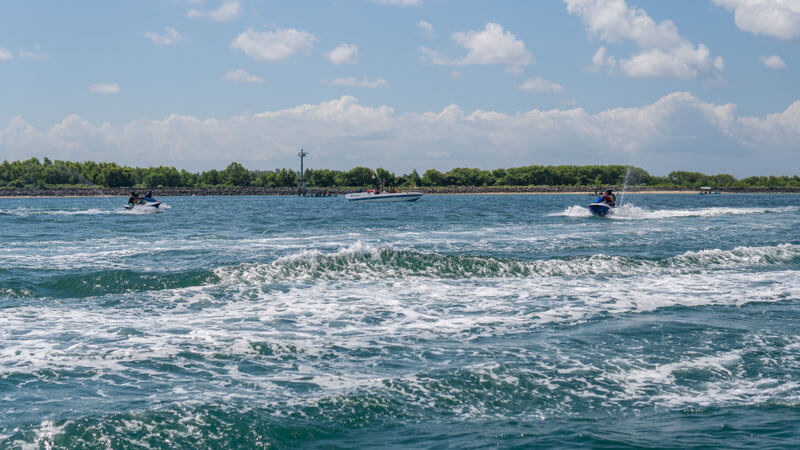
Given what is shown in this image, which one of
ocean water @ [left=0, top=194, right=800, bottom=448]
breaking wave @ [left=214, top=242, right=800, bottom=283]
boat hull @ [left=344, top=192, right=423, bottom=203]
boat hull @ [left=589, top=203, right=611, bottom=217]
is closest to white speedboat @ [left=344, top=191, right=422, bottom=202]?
Answer: boat hull @ [left=344, top=192, right=423, bottom=203]

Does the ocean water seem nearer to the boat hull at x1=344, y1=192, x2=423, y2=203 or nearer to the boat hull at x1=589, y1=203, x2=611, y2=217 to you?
the boat hull at x1=589, y1=203, x2=611, y2=217

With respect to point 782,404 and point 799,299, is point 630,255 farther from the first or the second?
point 782,404

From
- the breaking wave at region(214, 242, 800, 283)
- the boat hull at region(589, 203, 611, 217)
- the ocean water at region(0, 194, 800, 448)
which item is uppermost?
the boat hull at region(589, 203, 611, 217)

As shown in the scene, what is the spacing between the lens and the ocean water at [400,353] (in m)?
7.34

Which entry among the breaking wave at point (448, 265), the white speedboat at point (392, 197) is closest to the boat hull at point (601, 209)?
the breaking wave at point (448, 265)

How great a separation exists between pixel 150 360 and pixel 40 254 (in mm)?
19038

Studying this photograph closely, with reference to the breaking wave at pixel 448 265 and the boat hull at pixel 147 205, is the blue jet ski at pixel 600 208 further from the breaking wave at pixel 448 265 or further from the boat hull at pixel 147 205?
the boat hull at pixel 147 205

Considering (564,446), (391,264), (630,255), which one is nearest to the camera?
(564,446)

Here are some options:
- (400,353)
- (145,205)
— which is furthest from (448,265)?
(145,205)

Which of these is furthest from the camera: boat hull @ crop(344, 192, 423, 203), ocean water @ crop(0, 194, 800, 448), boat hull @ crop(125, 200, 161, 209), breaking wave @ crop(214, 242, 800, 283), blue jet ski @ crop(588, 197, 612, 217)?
boat hull @ crop(344, 192, 423, 203)

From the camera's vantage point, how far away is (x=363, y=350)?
1091 centimetres

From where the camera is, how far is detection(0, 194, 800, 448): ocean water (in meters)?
7.34

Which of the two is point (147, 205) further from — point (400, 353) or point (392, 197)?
point (400, 353)

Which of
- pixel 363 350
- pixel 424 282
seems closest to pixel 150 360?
pixel 363 350
